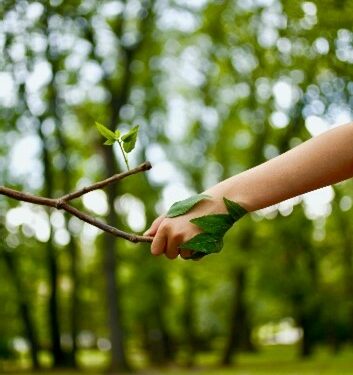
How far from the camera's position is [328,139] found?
119 cm

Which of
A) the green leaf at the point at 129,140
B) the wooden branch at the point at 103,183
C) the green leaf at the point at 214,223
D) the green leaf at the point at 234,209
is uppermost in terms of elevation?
the green leaf at the point at 129,140

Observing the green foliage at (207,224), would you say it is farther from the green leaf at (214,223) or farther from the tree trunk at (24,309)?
the tree trunk at (24,309)

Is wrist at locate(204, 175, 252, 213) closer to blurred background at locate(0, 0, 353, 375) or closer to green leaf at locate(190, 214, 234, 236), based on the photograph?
green leaf at locate(190, 214, 234, 236)

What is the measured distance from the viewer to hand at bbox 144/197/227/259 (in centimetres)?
120

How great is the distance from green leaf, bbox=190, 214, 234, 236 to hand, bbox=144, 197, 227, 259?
0.04 ft

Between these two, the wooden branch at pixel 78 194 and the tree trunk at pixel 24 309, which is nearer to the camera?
the wooden branch at pixel 78 194

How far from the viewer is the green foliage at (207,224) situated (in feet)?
3.95

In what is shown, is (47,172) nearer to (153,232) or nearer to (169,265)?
(169,265)

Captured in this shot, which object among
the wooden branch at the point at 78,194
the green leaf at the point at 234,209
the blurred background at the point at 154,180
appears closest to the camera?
the wooden branch at the point at 78,194

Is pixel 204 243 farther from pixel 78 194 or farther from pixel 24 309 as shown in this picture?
pixel 24 309

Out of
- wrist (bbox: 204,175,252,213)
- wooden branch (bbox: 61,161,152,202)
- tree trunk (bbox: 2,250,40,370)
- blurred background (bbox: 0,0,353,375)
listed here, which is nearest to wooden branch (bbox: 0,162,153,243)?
wooden branch (bbox: 61,161,152,202)

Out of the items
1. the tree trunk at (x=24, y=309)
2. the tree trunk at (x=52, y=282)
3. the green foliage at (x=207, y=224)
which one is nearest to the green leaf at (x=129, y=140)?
the green foliage at (x=207, y=224)

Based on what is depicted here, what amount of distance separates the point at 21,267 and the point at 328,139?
24785mm

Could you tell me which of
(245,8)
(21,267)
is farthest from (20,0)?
(21,267)
